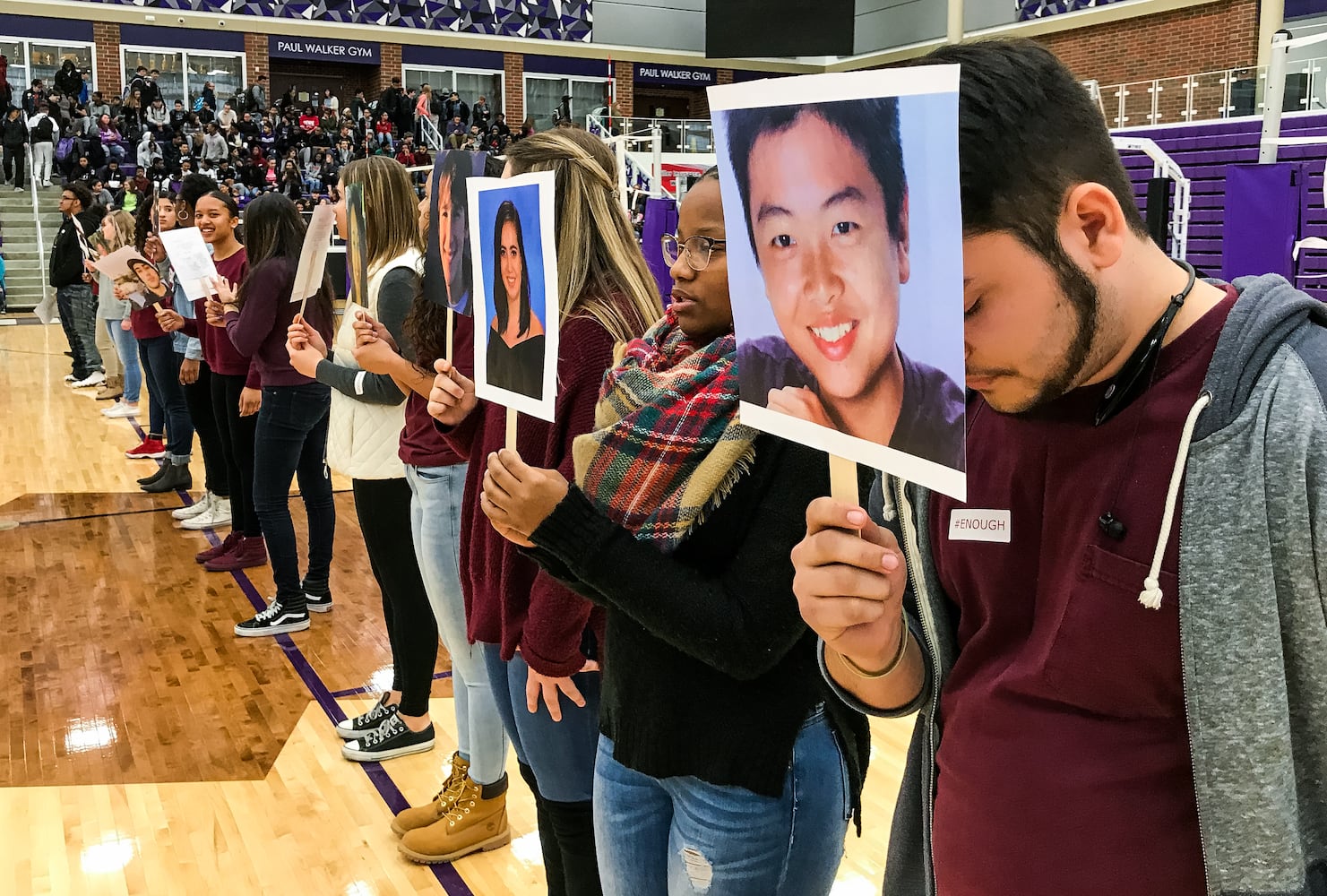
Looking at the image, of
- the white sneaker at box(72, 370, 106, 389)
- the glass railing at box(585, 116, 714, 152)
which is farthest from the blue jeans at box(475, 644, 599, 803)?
the glass railing at box(585, 116, 714, 152)

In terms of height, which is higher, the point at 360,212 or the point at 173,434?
the point at 360,212

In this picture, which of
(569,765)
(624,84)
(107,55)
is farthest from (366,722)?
(624,84)

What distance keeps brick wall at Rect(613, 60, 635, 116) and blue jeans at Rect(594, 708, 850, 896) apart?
2494 cm

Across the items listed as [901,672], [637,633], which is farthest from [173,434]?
[901,672]

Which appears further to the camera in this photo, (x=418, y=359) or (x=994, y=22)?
(x=994, y=22)

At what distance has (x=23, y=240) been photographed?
58.1ft

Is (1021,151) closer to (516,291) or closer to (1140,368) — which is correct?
(1140,368)

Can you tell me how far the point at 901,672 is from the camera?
41.9 inches

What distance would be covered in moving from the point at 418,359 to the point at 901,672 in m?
1.74

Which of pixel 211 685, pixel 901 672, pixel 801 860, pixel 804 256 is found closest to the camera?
pixel 804 256

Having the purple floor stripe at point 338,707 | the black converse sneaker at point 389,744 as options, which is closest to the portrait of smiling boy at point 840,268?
the purple floor stripe at point 338,707

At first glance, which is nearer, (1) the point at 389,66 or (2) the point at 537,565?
(2) the point at 537,565

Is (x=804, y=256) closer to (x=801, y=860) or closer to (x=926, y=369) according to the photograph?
(x=926, y=369)

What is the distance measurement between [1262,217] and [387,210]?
15.0ft
